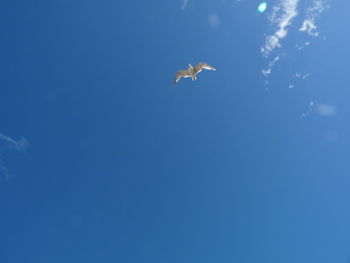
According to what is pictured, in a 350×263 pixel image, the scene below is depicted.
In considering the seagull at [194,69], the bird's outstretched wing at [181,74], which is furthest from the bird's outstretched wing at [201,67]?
the bird's outstretched wing at [181,74]

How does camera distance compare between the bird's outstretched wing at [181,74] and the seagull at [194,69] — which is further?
the bird's outstretched wing at [181,74]

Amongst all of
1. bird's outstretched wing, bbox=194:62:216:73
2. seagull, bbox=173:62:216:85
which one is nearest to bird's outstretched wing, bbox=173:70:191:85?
seagull, bbox=173:62:216:85

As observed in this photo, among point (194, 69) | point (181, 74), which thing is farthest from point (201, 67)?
point (181, 74)

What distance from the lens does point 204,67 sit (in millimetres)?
36844

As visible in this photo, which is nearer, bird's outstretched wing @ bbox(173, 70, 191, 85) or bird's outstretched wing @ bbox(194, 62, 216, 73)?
bird's outstretched wing @ bbox(194, 62, 216, 73)

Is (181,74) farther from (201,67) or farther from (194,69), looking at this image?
(201,67)

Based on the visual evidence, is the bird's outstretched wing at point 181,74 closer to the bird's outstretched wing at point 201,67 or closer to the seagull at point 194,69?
the seagull at point 194,69

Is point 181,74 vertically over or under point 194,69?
over

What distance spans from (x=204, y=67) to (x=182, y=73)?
9.23ft

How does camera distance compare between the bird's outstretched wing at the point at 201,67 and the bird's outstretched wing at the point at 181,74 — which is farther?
the bird's outstretched wing at the point at 181,74

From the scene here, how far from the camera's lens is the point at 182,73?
38.4 meters

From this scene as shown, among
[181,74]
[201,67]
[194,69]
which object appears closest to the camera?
[201,67]

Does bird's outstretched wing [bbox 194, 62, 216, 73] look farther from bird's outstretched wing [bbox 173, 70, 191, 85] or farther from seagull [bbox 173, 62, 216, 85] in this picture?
bird's outstretched wing [bbox 173, 70, 191, 85]

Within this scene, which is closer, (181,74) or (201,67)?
(201,67)
